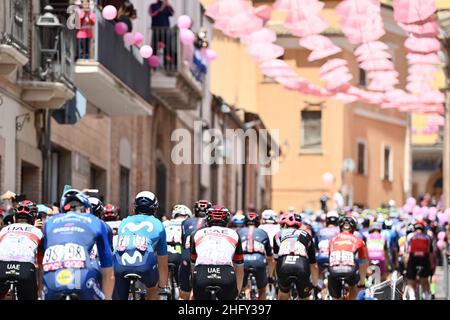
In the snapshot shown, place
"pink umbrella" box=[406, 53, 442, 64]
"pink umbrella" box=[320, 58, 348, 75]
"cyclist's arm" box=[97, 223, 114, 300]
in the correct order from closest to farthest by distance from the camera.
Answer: "cyclist's arm" box=[97, 223, 114, 300]
"pink umbrella" box=[406, 53, 442, 64]
"pink umbrella" box=[320, 58, 348, 75]

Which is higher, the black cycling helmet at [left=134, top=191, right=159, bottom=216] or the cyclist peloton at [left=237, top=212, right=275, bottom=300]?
the black cycling helmet at [left=134, top=191, right=159, bottom=216]

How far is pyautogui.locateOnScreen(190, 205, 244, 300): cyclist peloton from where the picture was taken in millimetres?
17016

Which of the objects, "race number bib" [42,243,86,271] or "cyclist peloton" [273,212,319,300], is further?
"cyclist peloton" [273,212,319,300]

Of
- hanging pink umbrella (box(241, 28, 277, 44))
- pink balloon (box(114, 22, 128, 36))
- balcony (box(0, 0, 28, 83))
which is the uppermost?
hanging pink umbrella (box(241, 28, 277, 44))

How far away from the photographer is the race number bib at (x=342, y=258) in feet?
71.7

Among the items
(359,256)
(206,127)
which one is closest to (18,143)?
(359,256)

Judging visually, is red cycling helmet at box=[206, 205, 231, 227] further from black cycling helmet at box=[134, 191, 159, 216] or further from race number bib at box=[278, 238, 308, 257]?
race number bib at box=[278, 238, 308, 257]

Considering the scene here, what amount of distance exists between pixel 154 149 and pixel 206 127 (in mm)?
8380

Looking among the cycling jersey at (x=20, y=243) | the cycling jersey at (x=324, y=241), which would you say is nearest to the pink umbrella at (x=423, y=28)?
the cycling jersey at (x=324, y=241)

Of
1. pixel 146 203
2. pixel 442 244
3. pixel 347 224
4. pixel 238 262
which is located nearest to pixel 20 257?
pixel 146 203

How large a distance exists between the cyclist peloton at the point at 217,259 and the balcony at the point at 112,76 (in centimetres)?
1164

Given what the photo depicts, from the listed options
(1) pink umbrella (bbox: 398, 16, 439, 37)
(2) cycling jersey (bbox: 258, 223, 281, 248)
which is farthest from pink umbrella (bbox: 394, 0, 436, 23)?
(2) cycling jersey (bbox: 258, 223, 281, 248)

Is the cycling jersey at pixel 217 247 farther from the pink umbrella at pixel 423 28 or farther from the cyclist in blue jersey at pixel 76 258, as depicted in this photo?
the pink umbrella at pixel 423 28

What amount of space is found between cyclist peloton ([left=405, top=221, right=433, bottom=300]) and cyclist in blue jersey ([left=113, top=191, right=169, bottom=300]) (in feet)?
45.1
